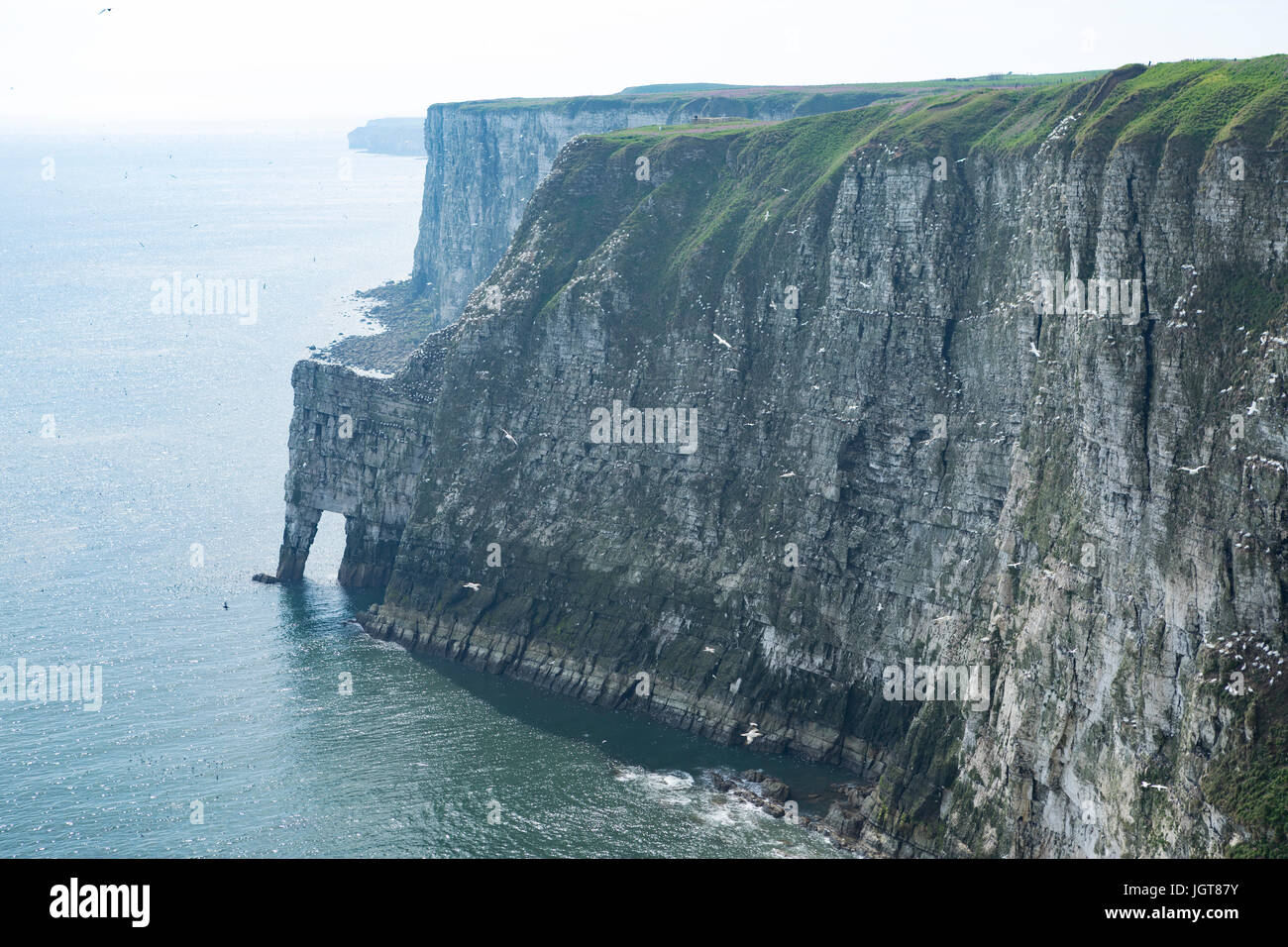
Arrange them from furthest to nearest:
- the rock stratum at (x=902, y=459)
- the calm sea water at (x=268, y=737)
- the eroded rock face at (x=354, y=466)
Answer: the eroded rock face at (x=354, y=466) < the calm sea water at (x=268, y=737) < the rock stratum at (x=902, y=459)

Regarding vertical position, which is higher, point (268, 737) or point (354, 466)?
point (354, 466)

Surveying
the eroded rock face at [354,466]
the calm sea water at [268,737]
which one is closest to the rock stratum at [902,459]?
the eroded rock face at [354,466]

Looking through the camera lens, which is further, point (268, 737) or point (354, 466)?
point (354, 466)

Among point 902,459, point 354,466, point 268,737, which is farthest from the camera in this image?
point 354,466

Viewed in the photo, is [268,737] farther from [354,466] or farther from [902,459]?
[902,459]

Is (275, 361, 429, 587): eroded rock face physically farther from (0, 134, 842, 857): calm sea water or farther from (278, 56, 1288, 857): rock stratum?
(0, 134, 842, 857): calm sea water

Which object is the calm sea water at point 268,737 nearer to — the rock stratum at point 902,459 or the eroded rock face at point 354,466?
the eroded rock face at point 354,466

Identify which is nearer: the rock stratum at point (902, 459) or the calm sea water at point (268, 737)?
the rock stratum at point (902, 459)

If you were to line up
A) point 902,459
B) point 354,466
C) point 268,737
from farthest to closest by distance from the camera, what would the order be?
point 354,466 → point 902,459 → point 268,737

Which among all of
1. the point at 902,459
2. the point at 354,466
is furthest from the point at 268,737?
the point at 902,459

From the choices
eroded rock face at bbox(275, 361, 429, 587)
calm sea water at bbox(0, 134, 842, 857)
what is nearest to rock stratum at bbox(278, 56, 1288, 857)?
eroded rock face at bbox(275, 361, 429, 587)
